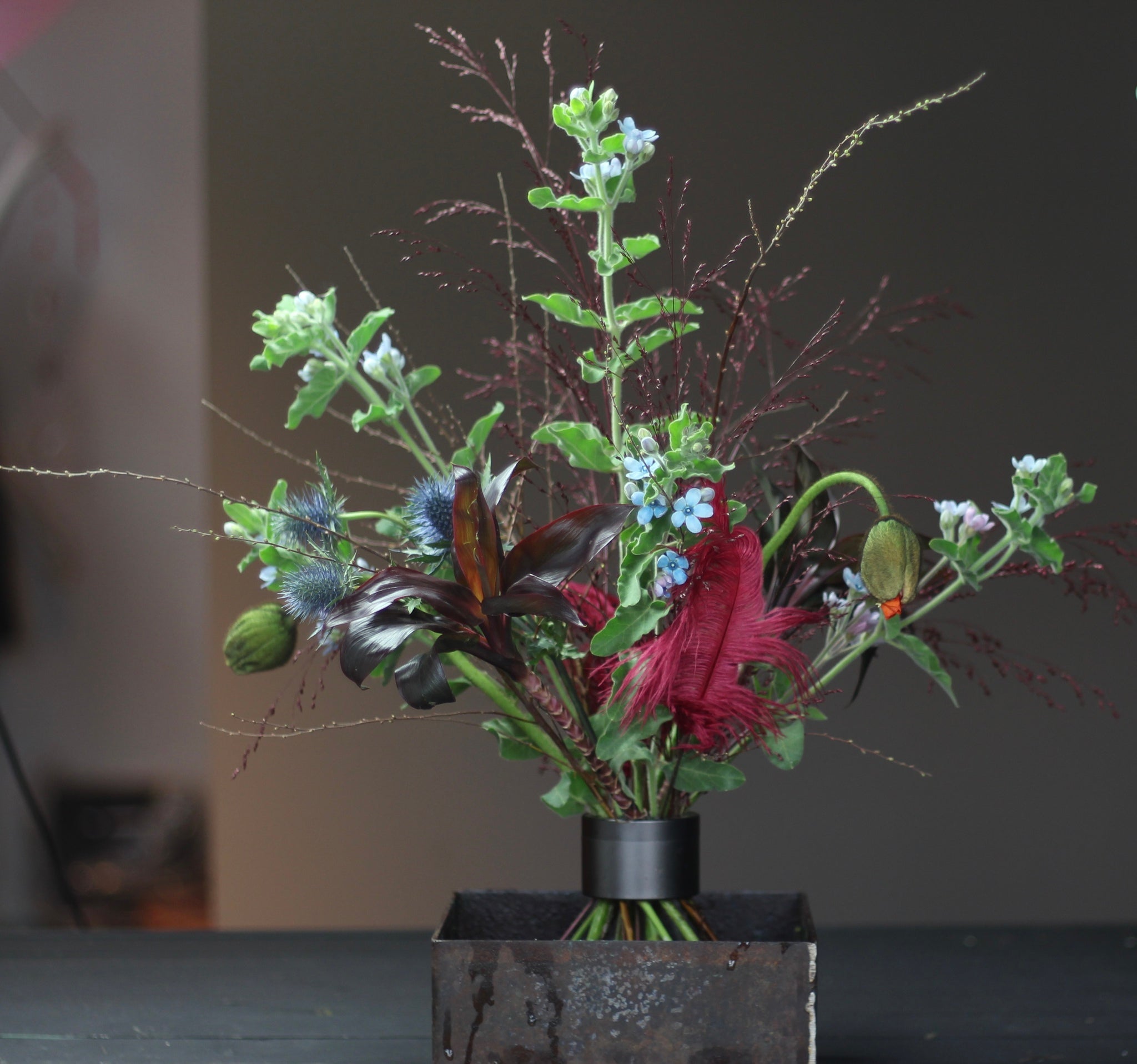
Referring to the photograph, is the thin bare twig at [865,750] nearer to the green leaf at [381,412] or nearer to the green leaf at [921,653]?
the green leaf at [921,653]

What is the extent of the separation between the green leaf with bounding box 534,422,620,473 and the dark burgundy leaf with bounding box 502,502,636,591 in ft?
0.12

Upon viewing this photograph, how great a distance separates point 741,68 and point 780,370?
412mm

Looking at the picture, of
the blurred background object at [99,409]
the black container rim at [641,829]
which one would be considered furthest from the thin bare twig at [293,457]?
the blurred background object at [99,409]

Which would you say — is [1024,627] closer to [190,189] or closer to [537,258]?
[537,258]

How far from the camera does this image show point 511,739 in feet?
2.54

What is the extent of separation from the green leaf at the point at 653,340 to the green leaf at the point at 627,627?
14 cm

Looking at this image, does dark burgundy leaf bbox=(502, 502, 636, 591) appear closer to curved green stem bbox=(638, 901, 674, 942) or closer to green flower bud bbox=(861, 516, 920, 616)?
green flower bud bbox=(861, 516, 920, 616)

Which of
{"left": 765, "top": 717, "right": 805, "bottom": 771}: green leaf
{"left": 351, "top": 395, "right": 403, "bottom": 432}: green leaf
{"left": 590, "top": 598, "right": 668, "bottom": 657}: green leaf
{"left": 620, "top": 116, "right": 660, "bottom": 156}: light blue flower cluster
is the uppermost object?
{"left": 620, "top": 116, "right": 660, "bottom": 156}: light blue flower cluster

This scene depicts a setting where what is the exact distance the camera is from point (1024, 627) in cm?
169

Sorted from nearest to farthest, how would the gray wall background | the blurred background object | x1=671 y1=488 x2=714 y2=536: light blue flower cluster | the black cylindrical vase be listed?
1. x1=671 y1=488 x2=714 y2=536: light blue flower cluster
2. the black cylindrical vase
3. the gray wall background
4. the blurred background object

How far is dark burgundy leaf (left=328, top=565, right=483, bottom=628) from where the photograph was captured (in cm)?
62

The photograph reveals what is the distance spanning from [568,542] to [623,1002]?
25cm

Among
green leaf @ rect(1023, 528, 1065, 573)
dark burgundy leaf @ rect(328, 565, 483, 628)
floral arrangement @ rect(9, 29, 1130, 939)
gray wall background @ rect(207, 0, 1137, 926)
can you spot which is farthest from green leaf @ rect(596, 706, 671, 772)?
gray wall background @ rect(207, 0, 1137, 926)

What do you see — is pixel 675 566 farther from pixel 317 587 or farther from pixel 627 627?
pixel 317 587
